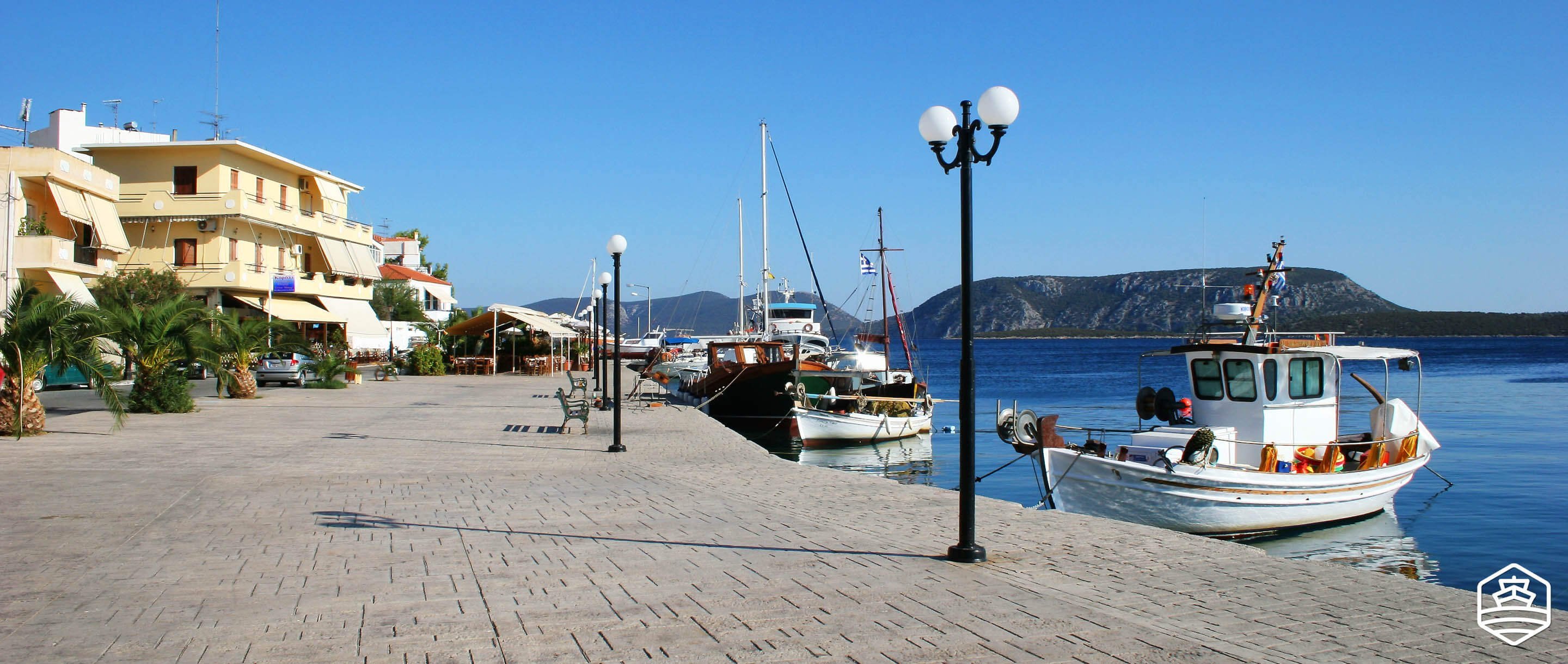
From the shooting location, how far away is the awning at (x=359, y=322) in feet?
150

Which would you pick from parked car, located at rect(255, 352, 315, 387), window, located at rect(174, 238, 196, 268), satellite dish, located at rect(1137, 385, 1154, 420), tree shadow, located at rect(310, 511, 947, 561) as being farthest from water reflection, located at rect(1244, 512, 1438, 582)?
window, located at rect(174, 238, 196, 268)

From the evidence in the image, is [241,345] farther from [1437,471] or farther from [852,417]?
[1437,471]

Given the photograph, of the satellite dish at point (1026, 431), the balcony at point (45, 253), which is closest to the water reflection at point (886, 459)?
the satellite dish at point (1026, 431)

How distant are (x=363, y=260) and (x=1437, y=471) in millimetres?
44011

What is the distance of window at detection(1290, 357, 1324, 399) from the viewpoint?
13.9m

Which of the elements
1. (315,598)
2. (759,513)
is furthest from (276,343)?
(315,598)

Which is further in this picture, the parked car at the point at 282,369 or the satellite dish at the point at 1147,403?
the parked car at the point at 282,369

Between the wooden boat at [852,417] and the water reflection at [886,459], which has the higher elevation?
the wooden boat at [852,417]

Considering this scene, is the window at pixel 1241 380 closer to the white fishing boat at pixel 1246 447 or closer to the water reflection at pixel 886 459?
the white fishing boat at pixel 1246 447

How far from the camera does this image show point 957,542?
7801 millimetres

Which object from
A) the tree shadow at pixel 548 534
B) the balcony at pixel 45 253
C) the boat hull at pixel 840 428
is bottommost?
the boat hull at pixel 840 428

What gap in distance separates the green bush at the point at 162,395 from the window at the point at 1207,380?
18486 millimetres

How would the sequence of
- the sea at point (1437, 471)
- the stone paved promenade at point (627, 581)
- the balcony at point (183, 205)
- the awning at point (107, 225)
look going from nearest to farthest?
the stone paved promenade at point (627, 581), the sea at point (1437, 471), the awning at point (107, 225), the balcony at point (183, 205)

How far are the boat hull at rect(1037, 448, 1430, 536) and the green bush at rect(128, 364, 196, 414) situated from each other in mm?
16831
